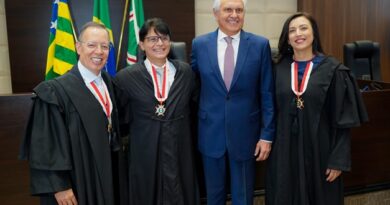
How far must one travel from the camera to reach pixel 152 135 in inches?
80.4

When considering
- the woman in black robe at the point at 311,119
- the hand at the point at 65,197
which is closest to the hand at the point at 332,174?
the woman in black robe at the point at 311,119

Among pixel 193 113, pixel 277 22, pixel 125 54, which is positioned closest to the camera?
pixel 193 113

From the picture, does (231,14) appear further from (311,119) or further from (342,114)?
(342,114)

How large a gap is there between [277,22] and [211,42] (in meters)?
3.55

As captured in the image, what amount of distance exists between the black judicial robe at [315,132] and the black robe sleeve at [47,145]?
1.20 m

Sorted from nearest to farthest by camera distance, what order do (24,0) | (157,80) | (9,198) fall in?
(157,80), (9,198), (24,0)

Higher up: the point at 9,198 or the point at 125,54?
the point at 125,54

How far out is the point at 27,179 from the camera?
104 inches

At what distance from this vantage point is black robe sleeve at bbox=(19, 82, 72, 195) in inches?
68.6

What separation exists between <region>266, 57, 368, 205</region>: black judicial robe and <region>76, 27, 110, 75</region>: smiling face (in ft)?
3.32

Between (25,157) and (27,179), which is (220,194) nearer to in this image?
(25,157)

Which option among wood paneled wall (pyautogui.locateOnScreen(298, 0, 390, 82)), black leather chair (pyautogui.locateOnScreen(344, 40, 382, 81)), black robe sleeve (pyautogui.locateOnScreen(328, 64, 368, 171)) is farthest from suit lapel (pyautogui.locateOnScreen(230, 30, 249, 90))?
wood paneled wall (pyautogui.locateOnScreen(298, 0, 390, 82))

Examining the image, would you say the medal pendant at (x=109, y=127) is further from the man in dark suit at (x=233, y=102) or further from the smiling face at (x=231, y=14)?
the smiling face at (x=231, y=14)

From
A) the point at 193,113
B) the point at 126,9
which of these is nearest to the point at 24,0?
the point at 126,9
